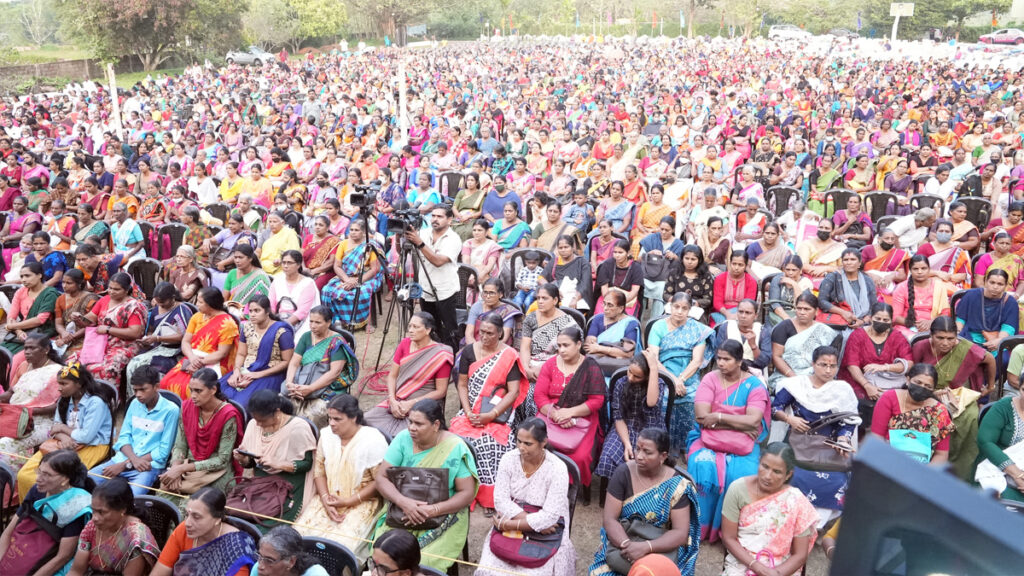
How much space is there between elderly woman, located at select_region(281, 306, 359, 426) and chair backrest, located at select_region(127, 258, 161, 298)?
8.24 ft

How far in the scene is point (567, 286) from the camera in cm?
602

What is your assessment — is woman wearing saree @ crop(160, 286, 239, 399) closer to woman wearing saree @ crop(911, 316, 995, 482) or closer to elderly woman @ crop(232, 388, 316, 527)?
elderly woman @ crop(232, 388, 316, 527)

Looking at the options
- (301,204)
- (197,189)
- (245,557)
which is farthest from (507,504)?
(197,189)

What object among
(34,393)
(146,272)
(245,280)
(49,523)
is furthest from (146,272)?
(49,523)

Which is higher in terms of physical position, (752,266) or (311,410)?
(752,266)

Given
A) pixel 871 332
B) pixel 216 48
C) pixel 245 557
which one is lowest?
pixel 245 557

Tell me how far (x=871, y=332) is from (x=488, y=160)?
6.84 metres

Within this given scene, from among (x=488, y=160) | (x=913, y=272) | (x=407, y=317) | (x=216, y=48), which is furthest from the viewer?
(x=216, y=48)

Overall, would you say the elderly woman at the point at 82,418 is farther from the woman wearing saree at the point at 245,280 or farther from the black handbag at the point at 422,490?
the black handbag at the point at 422,490

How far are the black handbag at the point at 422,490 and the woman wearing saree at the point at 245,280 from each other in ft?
9.56

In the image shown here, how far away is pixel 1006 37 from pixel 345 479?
39156mm

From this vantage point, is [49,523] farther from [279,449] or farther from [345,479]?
[345,479]

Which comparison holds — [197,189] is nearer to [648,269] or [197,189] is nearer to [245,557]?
[648,269]

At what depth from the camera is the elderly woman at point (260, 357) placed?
16.2 feet
